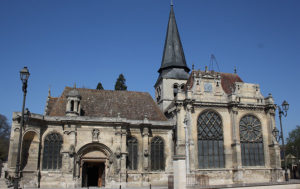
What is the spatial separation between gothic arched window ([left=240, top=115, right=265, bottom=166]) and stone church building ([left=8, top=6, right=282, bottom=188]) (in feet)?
0.38

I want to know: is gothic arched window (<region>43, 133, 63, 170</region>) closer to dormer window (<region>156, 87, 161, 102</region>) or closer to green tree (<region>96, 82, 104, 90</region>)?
dormer window (<region>156, 87, 161, 102</region>)

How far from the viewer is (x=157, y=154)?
30469mm

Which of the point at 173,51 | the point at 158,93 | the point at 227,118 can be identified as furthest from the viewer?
the point at 173,51

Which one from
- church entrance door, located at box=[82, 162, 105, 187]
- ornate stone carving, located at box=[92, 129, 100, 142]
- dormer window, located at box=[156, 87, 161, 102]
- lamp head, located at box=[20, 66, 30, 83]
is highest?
dormer window, located at box=[156, 87, 161, 102]

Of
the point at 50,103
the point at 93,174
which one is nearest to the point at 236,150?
the point at 93,174

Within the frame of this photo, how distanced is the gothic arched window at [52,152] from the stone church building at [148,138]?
0.10 meters

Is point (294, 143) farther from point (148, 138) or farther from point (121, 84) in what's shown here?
point (148, 138)

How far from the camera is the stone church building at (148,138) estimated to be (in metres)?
27.2

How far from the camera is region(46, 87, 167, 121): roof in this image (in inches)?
1220

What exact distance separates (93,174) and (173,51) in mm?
21570

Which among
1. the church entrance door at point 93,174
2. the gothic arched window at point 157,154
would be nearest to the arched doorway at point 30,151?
the church entrance door at point 93,174

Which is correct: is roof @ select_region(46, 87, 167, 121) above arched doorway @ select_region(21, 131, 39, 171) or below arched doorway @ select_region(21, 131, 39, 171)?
above

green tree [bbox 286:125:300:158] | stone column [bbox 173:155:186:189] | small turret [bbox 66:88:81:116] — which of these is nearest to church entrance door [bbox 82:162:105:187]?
small turret [bbox 66:88:81:116]

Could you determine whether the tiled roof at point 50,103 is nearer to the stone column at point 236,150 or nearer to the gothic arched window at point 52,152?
the gothic arched window at point 52,152
